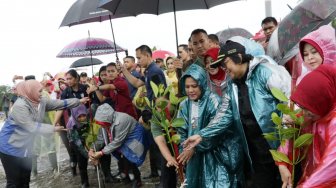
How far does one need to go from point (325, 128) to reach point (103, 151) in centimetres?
350

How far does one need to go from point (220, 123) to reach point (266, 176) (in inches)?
20.7

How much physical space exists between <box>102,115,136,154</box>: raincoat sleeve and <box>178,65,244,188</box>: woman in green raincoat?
2.01 meters

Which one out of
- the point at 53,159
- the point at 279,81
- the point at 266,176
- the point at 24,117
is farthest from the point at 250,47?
the point at 53,159

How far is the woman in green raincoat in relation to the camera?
3.16m

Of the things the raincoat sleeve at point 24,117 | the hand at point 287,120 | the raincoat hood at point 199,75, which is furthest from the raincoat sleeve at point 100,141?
the hand at point 287,120

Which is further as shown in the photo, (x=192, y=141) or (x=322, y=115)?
(x=192, y=141)

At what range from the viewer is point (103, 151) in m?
5.08

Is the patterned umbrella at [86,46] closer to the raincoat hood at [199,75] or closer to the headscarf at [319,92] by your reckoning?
the raincoat hood at [199,75]

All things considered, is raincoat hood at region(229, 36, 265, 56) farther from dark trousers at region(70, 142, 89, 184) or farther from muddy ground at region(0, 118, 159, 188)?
dark trousers at region(70, 142, 89, 184)

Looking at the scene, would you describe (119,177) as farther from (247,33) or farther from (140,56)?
(247,33)

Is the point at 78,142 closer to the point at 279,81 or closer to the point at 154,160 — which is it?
the point at 154,160

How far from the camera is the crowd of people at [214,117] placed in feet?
6.96

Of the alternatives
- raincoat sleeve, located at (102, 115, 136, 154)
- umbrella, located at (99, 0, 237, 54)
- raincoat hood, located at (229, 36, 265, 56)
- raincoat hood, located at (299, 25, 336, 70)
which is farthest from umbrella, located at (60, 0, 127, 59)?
raincoat hood, located at (299, 25, 336, 70)

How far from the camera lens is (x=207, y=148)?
3143 millimetres
